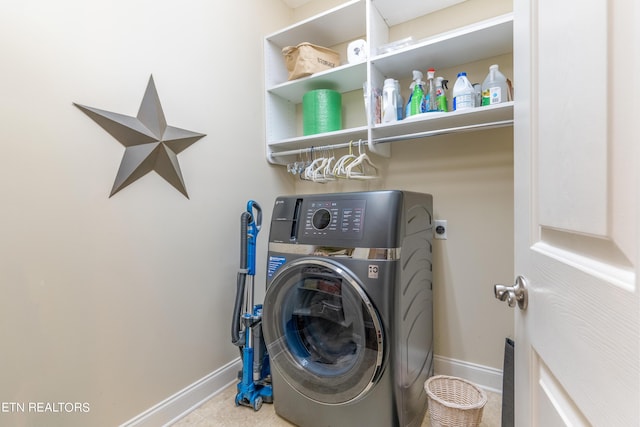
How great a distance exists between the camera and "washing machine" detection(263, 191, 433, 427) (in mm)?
1155

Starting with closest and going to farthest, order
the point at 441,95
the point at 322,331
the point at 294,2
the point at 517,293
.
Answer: the point at 517,293, the point at 322,331, the point at 441,95, the point at 294,2

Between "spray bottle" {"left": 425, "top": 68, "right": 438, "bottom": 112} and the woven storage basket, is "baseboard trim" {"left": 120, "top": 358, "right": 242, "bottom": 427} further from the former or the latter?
"spray bottle" {"left": 425, "top": 68, "right": 438, "bottom": 112}

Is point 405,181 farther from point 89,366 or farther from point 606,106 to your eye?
point 89,366

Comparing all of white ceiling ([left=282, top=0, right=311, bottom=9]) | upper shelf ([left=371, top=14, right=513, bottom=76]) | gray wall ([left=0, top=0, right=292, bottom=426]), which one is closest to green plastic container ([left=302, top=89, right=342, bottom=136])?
upper shelf ([left=371, top=14, right=513, bottom=76])

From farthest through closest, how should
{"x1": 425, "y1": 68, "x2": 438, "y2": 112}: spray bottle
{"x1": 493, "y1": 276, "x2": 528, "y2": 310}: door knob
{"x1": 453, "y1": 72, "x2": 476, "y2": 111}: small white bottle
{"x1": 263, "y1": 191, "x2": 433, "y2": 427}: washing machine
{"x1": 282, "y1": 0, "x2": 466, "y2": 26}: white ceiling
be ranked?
{"x1": 282, "y1": 0, "x2": 466, "y2": 26}: white ceiling < {"x1": 425, "y1": 68, "x2": 438, "y2": 112}: spray bottle < {"x1": 453, "y1": 72, "x2": 476, "y2": 111}: small white bottle < {"x1": 263, "y1": 191, "x2": 433, "y2": 427}: washing machine < {"x1": 493, "y1": 276, "x2": 528, "y2": 310}: door knob

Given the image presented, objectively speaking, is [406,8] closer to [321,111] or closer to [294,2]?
[321,111]

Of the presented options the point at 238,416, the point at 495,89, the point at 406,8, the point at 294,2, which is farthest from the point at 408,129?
the point at 238,416

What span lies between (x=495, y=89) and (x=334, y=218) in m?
1.02

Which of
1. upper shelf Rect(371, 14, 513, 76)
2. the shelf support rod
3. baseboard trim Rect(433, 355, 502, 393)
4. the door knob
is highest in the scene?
upper shelf Rect(371, 14, 513, 76)

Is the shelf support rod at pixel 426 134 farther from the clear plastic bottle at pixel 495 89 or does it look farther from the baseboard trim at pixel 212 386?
the baseboard trim at pixel 212 386

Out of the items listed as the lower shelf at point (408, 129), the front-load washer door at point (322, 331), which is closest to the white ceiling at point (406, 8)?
the lower shelf at point (408, 129)

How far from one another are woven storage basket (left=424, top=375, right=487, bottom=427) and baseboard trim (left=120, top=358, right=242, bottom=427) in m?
1.13

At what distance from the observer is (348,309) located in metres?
1.22

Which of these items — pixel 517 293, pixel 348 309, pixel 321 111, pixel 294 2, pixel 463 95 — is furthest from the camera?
pixel 294 2
